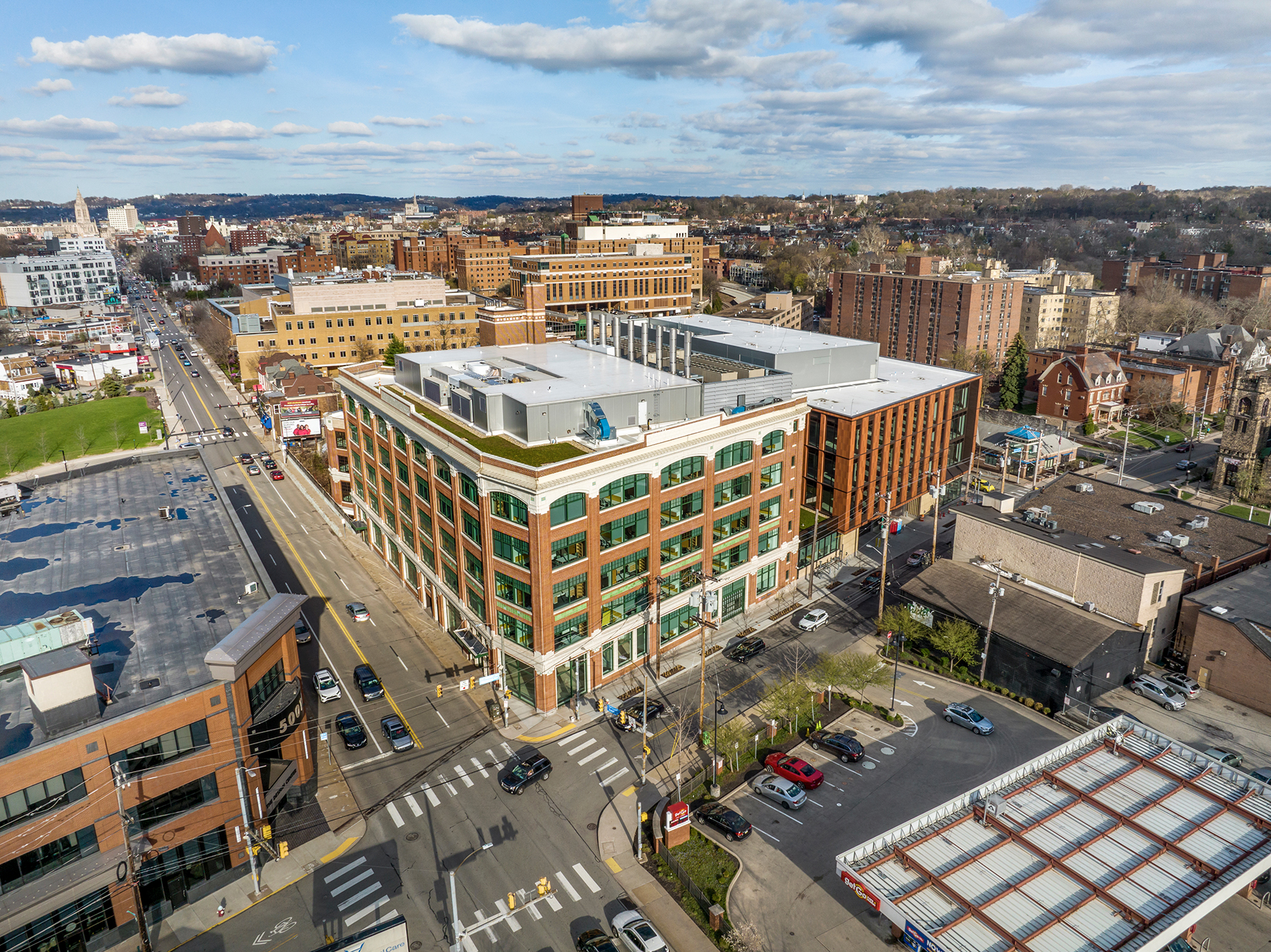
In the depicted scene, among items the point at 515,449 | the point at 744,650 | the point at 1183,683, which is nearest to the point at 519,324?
the point at 515,449

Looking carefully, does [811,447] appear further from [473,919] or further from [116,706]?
[116,706]

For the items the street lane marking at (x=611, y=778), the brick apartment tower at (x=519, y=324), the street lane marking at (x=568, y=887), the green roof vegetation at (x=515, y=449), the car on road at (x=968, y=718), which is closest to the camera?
the street lane marking at (x=568, y=887)

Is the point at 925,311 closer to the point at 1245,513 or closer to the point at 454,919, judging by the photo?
the point at 1245,513

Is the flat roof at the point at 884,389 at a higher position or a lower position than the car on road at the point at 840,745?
higher

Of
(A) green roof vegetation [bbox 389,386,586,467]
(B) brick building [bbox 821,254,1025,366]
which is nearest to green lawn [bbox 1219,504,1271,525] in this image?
(B) brick building [bbox 821,254,1025,366]

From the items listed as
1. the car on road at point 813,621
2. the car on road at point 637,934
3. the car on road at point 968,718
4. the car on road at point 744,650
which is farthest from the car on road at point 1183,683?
the car on road at point 637,934

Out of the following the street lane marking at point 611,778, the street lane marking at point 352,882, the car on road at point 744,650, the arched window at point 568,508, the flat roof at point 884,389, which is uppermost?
the flat roof at point 884,389

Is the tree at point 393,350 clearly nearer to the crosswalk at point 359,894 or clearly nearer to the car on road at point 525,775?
the car on road at point 525,775
